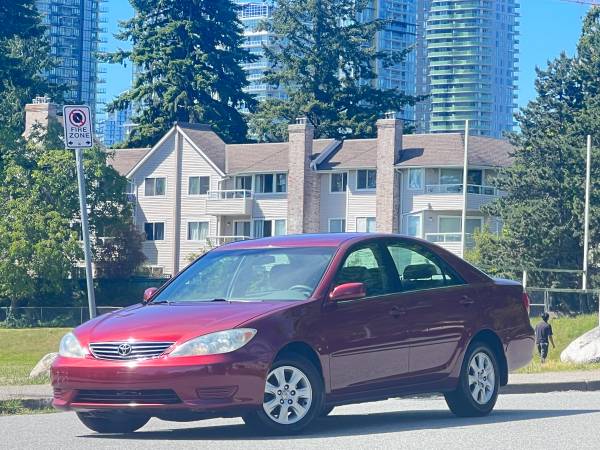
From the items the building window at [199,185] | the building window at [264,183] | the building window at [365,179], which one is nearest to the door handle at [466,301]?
the building window at [365,179]

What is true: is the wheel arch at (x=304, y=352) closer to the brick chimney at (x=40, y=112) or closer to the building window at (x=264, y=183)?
the brick chimney at (x=40, y=112)

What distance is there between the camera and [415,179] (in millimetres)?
83000

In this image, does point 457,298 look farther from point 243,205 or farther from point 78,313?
point 243,205

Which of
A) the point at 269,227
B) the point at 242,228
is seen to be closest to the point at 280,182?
the point at 269,227

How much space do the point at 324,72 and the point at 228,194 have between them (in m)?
15.7

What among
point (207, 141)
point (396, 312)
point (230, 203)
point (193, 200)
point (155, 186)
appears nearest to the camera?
point (396, 312)

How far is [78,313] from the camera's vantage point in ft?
227

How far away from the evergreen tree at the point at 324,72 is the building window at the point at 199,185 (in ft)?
31.9

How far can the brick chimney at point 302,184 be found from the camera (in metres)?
85.4

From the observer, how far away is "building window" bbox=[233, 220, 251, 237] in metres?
89.2

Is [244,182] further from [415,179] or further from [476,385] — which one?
[476,385]

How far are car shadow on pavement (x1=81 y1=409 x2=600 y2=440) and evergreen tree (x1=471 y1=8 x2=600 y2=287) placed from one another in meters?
55.3

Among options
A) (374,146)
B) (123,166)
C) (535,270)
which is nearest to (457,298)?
(535,270)

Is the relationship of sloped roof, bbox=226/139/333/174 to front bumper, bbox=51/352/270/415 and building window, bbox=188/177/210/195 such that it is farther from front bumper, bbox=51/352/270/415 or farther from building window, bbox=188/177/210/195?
front bumper, bbox=51/352/270/415
